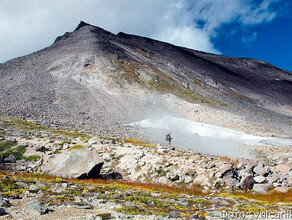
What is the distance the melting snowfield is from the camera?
5153 cm

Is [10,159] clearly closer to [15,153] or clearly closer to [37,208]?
[15,153]

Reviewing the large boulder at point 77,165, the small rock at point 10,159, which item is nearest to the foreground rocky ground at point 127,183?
the large boulder at point 77,165

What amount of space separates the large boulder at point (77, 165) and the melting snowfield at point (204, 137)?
26.7 m

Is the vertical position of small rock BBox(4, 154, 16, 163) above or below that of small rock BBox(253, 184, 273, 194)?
above

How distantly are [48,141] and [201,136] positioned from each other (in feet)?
121

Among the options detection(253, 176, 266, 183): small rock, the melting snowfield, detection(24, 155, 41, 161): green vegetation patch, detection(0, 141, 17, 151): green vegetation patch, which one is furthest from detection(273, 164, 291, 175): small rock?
detection(0, 141, 17, 151): green vegetation patch

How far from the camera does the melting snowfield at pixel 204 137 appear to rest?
5153 cm

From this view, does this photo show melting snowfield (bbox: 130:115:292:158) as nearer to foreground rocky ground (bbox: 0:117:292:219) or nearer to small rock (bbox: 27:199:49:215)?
foreground rocky ground (bbox: 0:117:292:219)

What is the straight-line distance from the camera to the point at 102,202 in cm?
1627

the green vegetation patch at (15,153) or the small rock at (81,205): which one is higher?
the green vegetation patch at (15,153)

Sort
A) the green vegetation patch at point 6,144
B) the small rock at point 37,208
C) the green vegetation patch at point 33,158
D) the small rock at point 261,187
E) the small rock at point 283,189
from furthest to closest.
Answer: the green vegetation patch at point 6,144, the green vegetation patch at point 33,158, the small rock at point 261,187, the small rock at point 283,189, the small rock at point 37,208

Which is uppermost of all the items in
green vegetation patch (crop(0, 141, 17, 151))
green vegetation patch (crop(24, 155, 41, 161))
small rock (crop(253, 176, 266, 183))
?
green vegetation patch (crop(0, 141, 17, 151))

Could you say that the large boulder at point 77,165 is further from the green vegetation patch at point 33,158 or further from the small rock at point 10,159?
the small rock at point 10,159

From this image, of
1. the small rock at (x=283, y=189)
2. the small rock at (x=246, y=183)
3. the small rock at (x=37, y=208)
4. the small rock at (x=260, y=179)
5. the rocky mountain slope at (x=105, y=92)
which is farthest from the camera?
the rocky mountain slope at (x=105, y=92)
